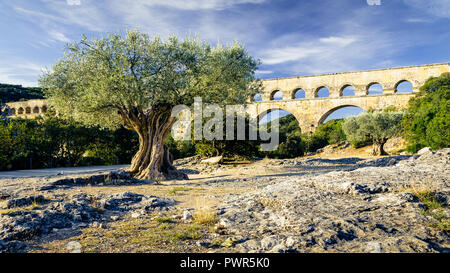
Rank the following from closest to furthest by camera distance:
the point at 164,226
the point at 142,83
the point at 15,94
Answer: the point at 164,226 → the point at 142,83 → the point at 15,94

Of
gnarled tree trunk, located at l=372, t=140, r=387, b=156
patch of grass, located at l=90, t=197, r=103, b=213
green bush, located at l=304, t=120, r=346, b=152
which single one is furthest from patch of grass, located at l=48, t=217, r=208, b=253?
green bush, located at l=304, t=120, r=346, b=152

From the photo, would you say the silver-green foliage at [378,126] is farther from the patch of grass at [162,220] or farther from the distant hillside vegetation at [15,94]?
the distant hillside vegetation at [15,94]

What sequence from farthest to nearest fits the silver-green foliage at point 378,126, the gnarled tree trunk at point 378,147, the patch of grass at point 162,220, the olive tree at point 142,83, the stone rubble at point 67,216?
the gnarled tree trunk at point 378,147 < the silver-green foliage at point 378,126 < the olive tree at point 142,83 < the patch of grass at point 162,220 < the stone rubble at point 67,216

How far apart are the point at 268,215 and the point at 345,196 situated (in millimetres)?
1657

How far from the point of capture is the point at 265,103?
38250mm

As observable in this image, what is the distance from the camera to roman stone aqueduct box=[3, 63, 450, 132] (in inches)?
1253

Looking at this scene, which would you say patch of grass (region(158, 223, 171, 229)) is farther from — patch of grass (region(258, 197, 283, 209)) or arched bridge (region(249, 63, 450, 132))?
arched bridge (region(249, 63, 450, 132))

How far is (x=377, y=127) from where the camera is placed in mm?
23734

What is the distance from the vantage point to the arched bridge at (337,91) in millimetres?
31812

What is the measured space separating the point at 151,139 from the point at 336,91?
28.5 metres

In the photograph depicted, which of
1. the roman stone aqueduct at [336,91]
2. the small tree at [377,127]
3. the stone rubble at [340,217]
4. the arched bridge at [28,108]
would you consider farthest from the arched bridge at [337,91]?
the arched bridge at [28,108]

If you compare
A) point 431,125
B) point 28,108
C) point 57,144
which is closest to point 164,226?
point 57,144

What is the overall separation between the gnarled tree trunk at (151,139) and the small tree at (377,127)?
60.6 ft

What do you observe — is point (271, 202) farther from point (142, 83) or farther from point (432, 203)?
point (142, 83)
